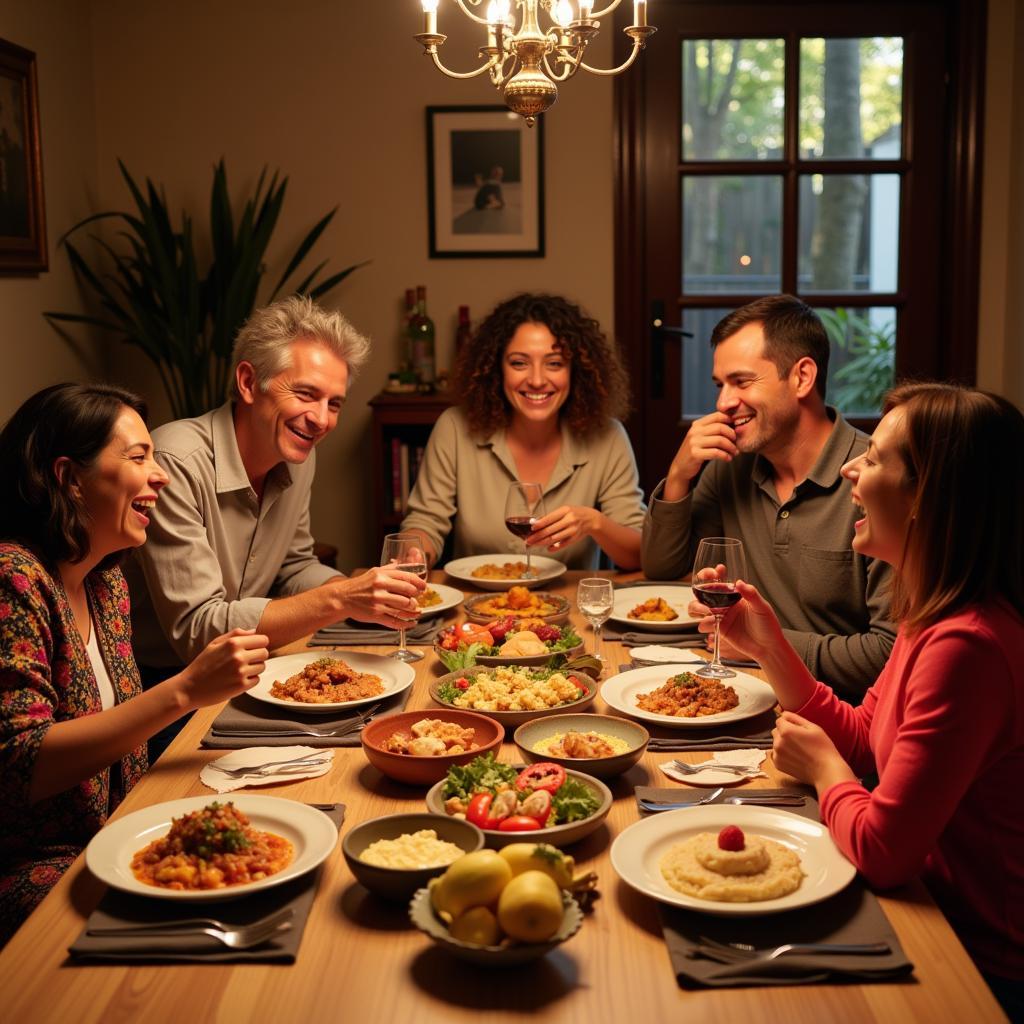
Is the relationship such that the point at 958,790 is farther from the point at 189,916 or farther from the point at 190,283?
the point at 190,283

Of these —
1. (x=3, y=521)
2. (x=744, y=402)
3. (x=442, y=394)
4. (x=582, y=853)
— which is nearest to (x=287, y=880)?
(x=582, y=853)

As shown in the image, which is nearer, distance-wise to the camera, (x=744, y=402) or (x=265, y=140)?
(x=744, y=402)

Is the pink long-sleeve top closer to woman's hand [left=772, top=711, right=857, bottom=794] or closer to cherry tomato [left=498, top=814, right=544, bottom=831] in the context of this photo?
woman's hand [left=772, top=711, right=857, bottom=794]

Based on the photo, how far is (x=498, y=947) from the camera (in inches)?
43.6

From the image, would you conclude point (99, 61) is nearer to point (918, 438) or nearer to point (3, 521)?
point (3, 521)

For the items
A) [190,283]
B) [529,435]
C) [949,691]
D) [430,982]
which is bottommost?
[430,982]

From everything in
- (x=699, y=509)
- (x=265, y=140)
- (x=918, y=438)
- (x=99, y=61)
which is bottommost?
(x=699, y=509)

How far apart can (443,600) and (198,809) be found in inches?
44.5

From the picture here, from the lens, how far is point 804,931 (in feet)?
3.94

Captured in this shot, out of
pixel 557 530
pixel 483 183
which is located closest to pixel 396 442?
pixel 483 183

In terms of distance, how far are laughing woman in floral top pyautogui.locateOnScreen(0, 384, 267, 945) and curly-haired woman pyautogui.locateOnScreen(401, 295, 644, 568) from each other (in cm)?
127

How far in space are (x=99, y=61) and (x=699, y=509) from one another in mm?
3144

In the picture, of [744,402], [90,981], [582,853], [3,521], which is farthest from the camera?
[744,402]

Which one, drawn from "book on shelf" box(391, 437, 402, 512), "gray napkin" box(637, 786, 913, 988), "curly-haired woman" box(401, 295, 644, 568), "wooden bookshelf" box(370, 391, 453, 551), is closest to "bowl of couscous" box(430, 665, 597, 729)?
"gray napkin" box(637, 786, 913, 988)
